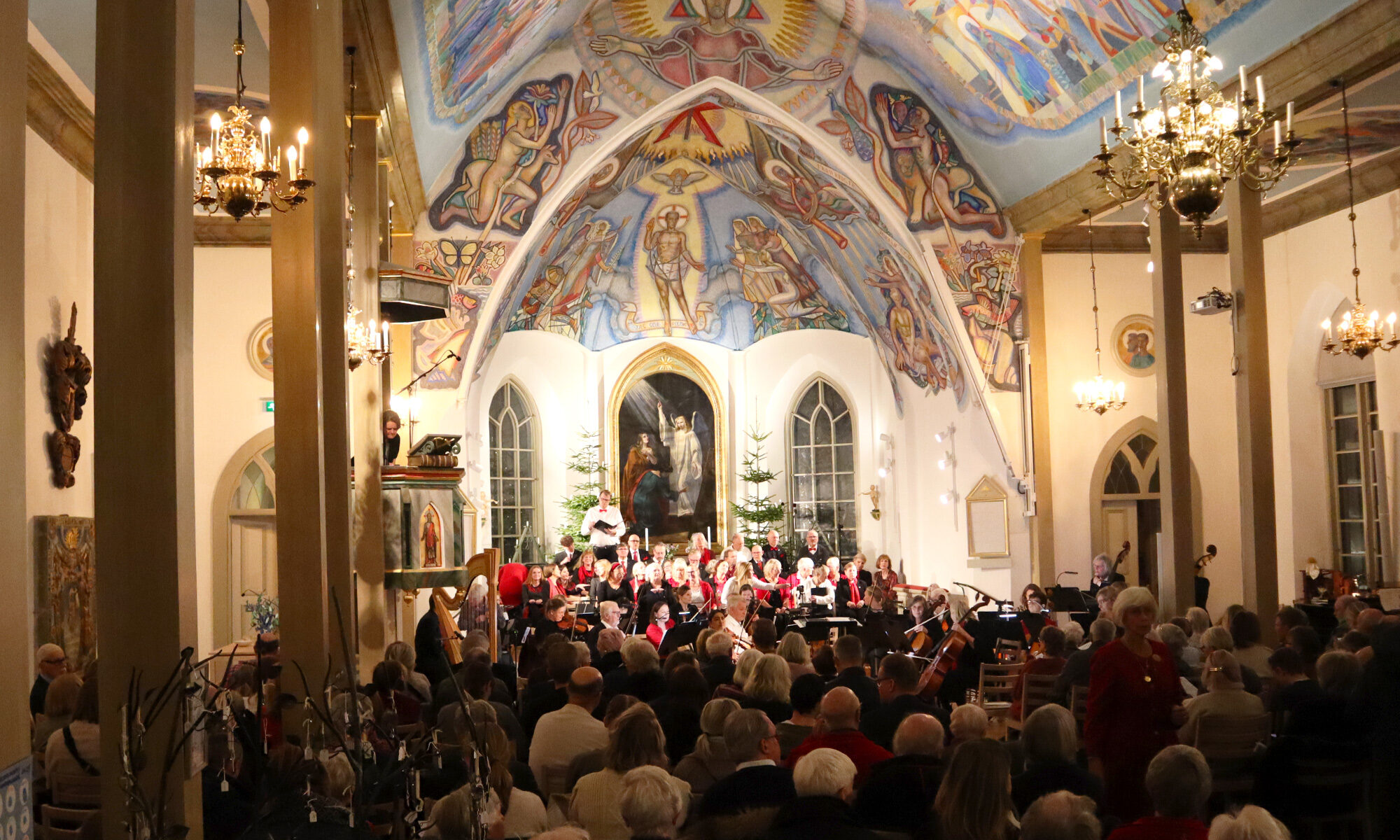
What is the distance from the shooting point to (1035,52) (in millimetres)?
14164

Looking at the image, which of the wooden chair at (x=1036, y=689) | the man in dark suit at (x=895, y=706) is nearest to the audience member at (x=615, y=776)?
the man in dark suit at (x=895, y=706)

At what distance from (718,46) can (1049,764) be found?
13.8 m

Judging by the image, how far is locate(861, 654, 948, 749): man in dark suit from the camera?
5.75m

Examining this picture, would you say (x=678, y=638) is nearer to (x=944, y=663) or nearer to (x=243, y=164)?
(x=944, y=663)

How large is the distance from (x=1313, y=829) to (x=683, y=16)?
13.2m

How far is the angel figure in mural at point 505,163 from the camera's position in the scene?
16391 mm

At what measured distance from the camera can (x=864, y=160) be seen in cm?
1727

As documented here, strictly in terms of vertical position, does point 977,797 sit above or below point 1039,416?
below

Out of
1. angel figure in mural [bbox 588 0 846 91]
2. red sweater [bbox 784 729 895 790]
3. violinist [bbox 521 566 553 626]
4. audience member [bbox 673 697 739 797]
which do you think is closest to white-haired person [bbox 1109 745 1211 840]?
red sweater [bbox 784 729 895 790]

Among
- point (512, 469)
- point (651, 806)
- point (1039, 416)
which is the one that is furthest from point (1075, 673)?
point (512, 469)

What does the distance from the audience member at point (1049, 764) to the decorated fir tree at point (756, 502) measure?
17.7 m

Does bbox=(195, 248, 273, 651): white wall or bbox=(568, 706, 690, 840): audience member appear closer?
bbox=(568, 706, 690, 840): audience member

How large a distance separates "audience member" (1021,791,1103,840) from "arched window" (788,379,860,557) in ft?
62.1

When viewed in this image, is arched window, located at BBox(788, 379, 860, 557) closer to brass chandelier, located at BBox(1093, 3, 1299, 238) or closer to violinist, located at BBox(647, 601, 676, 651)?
violinist, located at BBox(647, 601, 676, 651)
